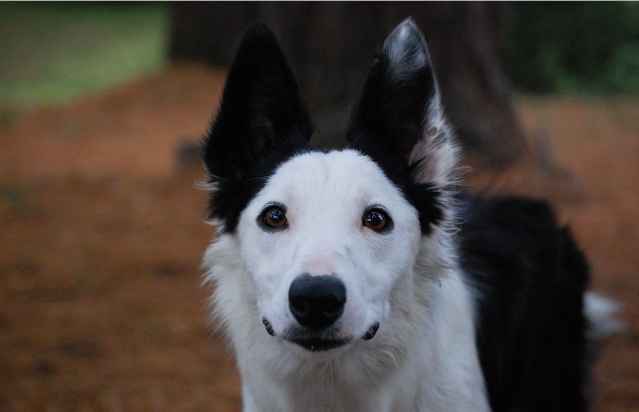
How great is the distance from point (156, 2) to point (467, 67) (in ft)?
72.9

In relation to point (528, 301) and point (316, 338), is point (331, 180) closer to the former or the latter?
point (316, 338)

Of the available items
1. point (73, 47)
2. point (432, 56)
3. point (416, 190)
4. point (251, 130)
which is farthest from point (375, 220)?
point (73, 47)

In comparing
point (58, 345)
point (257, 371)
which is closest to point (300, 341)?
point (257, 371)

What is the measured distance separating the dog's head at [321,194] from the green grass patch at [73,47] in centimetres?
1607

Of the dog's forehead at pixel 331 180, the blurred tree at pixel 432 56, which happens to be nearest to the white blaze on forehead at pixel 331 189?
the dog's forehead at pixel 331 180

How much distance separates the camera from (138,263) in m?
7.34

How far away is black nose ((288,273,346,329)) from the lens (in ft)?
8.48

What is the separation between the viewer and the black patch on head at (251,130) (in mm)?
3309

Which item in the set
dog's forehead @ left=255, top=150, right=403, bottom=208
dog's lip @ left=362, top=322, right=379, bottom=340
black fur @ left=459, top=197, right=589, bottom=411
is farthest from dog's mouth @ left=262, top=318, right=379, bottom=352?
black fur @ left=459, top=197, right=589, bottom=411

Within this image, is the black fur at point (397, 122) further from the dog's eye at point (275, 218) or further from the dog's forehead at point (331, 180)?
the dog's eye at point (275, 218)

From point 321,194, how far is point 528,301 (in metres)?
1.80

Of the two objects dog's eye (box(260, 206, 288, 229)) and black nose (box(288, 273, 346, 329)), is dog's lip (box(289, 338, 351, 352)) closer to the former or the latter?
black nose (box(288, 273, 346, 329))

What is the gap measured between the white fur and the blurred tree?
3431 mm

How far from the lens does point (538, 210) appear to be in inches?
178
